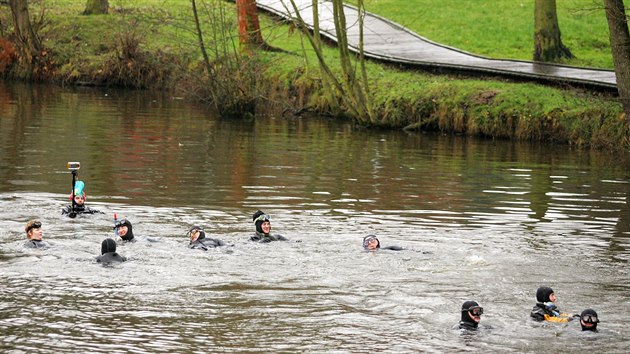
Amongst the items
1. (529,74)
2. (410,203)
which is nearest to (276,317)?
(410,203)

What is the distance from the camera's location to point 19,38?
165 feet

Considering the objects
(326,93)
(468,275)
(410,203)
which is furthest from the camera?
(326,93)

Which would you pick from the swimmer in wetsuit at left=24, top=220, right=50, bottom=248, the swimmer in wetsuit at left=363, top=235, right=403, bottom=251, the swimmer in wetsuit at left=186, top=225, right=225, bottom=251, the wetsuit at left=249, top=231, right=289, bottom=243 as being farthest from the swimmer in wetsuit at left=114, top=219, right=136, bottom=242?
the swimmer in wetsuit at left=363, top=235, right=403, bottom=251

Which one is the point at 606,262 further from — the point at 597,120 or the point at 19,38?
the point at 19,38

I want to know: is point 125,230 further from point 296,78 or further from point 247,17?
point 247,17

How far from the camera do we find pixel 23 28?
165ft

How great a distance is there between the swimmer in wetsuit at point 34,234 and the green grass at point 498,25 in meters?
29.4

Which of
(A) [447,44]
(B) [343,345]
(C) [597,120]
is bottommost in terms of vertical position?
(B) [343,345]

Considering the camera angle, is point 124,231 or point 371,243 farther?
point 124,231

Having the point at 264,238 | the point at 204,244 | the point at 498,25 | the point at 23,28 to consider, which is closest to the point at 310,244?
the point at 264,238

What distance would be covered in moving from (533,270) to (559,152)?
653 inches

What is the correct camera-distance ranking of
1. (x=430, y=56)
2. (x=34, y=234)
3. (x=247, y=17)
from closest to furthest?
(x=34, y=234) → (x=430, y=56) → (x=247, y=17)

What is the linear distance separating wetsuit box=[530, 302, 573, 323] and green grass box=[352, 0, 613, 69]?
30.1 metres

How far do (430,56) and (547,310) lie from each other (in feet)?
101
